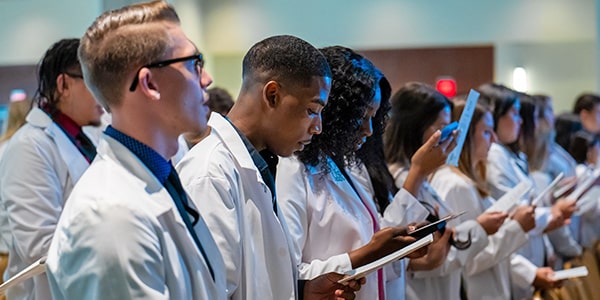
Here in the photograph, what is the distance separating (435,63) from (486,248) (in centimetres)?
457

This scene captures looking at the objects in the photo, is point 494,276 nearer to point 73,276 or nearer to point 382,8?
point 73,276

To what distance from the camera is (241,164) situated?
1.62m

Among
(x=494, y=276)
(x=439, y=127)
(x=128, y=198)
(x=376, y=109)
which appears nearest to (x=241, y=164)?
(x=128, y=198)

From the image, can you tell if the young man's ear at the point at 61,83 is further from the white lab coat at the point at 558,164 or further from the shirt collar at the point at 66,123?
the white lab coat at the point at 558,164

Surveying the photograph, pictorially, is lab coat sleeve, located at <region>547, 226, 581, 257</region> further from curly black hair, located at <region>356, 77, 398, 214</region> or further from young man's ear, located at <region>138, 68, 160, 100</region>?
young man's ear, located at <region>138, 68, 160, 100</region>

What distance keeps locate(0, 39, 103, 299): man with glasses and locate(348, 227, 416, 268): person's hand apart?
3.06 feet

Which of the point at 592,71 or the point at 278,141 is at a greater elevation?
the point at 278,141

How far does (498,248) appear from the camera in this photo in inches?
117

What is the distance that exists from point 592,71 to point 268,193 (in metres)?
6.45

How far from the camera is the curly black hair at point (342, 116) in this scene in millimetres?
2045

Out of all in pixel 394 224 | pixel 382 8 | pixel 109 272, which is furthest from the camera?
pixel 382 8

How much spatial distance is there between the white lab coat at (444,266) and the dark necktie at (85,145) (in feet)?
3.34

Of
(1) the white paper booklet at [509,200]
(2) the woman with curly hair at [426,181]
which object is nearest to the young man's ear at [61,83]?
(2) the woman with curly hair at [426,181]

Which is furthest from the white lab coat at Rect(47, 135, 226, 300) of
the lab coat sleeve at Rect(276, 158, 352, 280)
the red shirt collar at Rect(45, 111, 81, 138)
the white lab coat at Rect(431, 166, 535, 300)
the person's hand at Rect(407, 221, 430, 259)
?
the white lab coat at Rect(431, 166, 535, 300)
